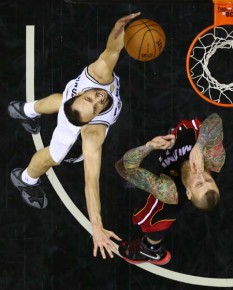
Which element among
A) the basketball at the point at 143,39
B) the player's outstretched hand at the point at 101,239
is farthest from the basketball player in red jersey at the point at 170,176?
the basketball at the point at 143,39

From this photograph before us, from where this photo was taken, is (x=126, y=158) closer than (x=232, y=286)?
Yes

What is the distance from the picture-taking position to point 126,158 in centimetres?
468

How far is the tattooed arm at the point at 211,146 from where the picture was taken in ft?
14.5

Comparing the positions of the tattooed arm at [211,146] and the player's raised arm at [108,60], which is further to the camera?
the player's raised arm at [108,60]

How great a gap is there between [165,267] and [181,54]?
225 cm

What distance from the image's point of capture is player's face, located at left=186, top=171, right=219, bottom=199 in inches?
174

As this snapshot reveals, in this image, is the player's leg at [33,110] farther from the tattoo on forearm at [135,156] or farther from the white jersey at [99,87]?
the tattoo on forearm at [135,156]

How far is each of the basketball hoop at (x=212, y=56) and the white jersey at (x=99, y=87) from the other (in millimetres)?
795

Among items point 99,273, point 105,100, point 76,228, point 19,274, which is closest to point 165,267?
point 99,273

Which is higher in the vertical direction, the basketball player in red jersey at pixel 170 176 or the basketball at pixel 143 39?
the basketball at pixel 143 39

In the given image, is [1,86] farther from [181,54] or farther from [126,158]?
[181,54]

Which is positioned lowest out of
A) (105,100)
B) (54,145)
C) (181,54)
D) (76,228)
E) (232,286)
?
(232,286)

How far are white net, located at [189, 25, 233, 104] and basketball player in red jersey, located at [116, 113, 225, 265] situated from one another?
341 millimetres

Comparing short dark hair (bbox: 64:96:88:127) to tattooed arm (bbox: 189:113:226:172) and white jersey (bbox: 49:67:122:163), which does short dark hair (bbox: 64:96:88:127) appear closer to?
white jersey (bbox: 49:67:122:163)
